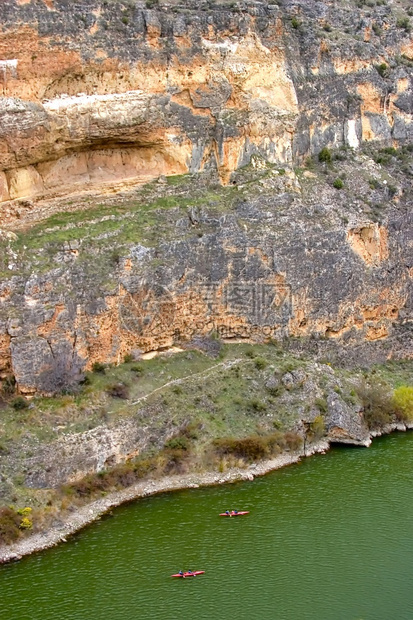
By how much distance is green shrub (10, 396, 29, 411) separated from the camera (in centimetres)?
3566

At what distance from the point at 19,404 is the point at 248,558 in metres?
10.2

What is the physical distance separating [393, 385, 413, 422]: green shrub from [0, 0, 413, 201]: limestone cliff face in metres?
11.9

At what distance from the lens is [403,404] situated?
4128 cm

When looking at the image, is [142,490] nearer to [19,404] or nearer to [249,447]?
[249,447]

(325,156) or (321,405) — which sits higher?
(325,156)

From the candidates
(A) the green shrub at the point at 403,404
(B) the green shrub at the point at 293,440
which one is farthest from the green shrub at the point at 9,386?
(A) the green shrub at the point at 403,404

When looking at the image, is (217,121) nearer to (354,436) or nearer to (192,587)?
(354,436)

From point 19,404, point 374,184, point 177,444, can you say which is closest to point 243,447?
point 177,444

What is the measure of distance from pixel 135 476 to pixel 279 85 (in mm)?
19663

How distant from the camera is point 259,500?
116 feet

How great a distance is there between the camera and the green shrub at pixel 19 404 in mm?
35656

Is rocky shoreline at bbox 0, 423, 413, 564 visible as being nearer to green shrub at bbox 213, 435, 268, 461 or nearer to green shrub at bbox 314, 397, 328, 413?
green shrub at bbox 213, 435, 268, 461

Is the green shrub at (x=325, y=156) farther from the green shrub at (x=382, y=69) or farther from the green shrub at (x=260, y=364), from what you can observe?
the green shrub at (x=260, y=364)

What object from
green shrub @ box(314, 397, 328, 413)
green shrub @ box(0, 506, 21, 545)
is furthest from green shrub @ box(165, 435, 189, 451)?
green shrub @ box(0, 506, 21, 545)
